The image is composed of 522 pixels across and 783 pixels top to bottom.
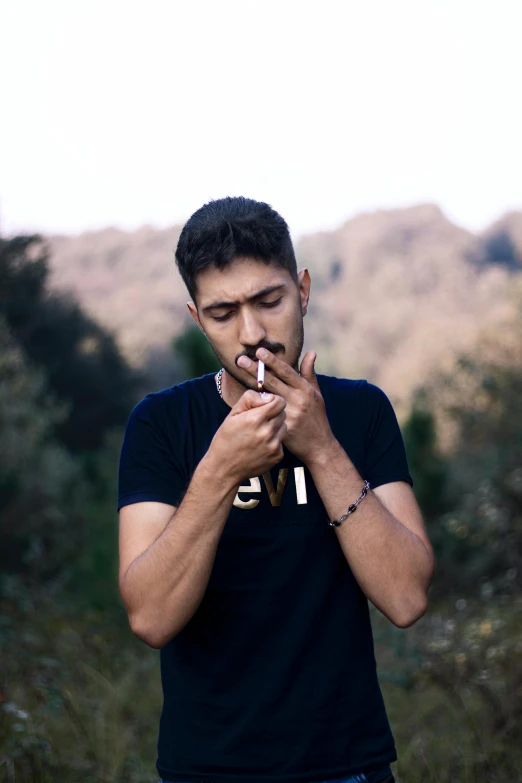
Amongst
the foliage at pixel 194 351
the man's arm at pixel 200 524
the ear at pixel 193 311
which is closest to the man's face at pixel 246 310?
the ear at pixel 193 311

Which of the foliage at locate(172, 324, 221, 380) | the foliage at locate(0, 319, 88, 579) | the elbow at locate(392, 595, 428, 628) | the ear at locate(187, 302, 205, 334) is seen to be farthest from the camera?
the foliage at locate(0, 319, 88, 579)

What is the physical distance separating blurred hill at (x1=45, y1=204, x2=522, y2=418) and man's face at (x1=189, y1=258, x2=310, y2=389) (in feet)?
130

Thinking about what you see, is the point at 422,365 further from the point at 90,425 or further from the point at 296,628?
the point at 296,628

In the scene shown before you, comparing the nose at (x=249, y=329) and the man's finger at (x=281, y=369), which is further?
the nose at (x=249, y=329)

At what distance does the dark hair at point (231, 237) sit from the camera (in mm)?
2107

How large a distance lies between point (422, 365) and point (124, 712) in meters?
37.0

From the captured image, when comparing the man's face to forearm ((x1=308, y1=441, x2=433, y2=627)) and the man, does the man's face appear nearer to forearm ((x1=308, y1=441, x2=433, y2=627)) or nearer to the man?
the man

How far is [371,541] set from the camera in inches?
76.8

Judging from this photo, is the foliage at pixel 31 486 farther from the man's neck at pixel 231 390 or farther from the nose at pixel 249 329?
the nose at pixel 249 329

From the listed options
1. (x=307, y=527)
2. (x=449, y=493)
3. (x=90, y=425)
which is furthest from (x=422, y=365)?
(x=307, y=527)

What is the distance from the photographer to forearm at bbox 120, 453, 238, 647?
6.16ft

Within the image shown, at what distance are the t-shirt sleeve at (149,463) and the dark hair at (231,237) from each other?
12.7 inches

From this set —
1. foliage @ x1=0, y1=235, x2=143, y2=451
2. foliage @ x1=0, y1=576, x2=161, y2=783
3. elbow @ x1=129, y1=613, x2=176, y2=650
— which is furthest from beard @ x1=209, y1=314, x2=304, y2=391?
foliage @ x1=0, y1=235, x2=143, y2=451

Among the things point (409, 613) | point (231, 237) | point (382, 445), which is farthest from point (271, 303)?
point (409, 613)
